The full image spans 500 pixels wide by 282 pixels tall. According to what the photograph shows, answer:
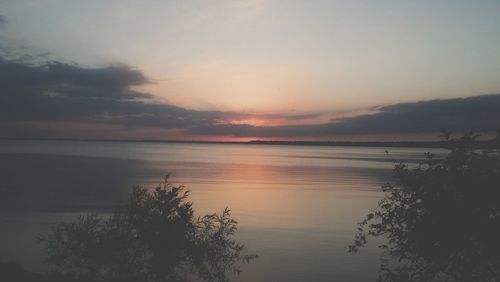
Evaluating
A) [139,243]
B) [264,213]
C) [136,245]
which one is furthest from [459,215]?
[264,213]

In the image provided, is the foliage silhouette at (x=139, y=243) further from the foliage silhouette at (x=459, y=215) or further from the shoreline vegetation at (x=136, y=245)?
the foliage silhouette at (x=459, y=215)

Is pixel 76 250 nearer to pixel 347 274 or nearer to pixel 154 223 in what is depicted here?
pixel 154 223

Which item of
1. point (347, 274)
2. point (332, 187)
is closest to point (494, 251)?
point (347, 274)

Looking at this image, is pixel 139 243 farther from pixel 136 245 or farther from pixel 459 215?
pixel 459 215

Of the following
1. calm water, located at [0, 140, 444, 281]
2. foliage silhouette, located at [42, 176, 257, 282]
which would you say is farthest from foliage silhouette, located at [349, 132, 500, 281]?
calm water, located at [0, 140, 444, 281]

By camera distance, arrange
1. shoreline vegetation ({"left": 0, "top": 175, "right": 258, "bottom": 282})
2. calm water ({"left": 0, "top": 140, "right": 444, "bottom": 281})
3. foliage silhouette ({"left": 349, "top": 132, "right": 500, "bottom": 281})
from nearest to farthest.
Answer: foliage silhouette ({"left": 349, "top": 132, "right": 500, "bottom": 281}), shoreline vegetation ({"left": 0, "top": 175, "right": 258, "bottom": 282}), calm water ({"left": 0, "top": 140, "right": 444, "bottom": 281})

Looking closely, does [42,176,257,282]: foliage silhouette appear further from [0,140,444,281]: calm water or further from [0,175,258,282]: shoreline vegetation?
[0,140,444,281]: calm water

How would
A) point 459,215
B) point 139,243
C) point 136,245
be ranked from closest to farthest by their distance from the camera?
point 459,215 → point 139,243 → point 136,245

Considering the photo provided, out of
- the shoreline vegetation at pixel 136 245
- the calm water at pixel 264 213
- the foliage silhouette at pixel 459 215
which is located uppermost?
the foliage silhouette at pixel 459 215

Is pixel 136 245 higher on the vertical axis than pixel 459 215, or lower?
lower

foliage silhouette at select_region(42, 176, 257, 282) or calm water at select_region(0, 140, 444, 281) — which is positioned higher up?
foliage silhouette at select_region(42, 176, 257, 282)

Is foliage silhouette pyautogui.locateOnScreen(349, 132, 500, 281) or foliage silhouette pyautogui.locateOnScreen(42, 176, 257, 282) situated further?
foliage silhouette pyautogui.locateOnScreen(42, 176, 257, 282)

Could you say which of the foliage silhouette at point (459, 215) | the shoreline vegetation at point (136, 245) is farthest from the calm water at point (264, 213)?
the foliage silhouette at point (459, 215)

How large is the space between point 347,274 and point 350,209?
26.5m
